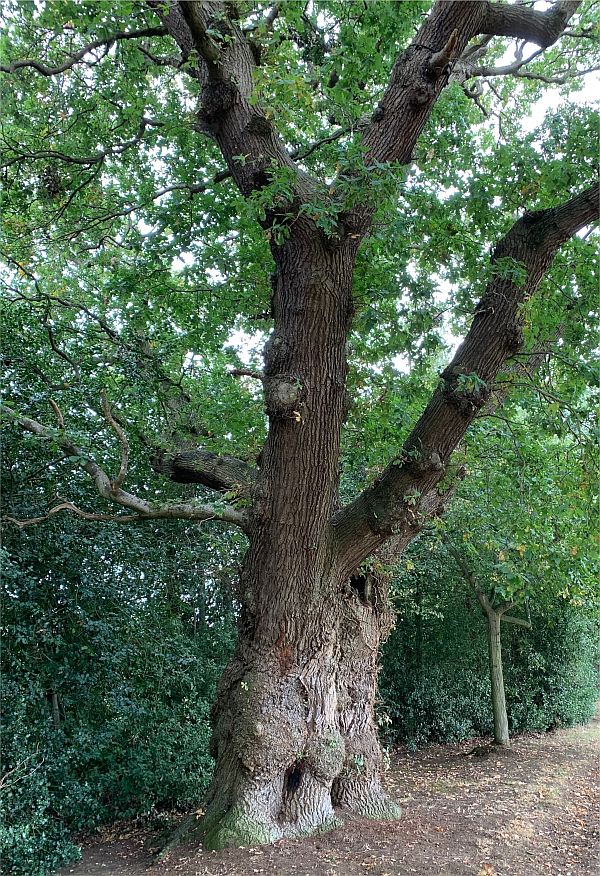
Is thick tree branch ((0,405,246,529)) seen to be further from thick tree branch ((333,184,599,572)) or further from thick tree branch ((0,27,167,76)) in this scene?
thick tree branch ((0,27,167,76))

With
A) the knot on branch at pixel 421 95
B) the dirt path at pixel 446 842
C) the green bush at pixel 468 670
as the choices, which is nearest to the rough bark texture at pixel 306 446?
the knot on branch at pixel 421 95

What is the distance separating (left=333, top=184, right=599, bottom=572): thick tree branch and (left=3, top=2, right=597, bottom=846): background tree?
2cm

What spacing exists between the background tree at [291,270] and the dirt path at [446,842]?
24cm

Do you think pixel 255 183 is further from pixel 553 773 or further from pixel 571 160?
pixel 553 773

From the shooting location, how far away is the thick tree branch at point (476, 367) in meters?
4.14

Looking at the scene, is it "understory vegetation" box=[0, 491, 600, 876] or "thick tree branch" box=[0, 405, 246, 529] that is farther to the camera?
"understory vegetation" box=[0, 491, 600, 876]

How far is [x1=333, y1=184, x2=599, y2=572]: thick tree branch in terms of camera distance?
4.14 meters

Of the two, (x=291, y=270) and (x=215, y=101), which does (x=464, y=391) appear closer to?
(x=291, y=270)

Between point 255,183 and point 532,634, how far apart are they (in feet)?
29.8

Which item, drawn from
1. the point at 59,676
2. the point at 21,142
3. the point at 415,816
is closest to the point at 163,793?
the point at 59,676

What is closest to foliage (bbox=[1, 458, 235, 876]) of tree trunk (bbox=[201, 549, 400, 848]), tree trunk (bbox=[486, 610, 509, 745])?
tree trunk (bbox=[201, 549, 400, 848])

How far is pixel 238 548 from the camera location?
729cm

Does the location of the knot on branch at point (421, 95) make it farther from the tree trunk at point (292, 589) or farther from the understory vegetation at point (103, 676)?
the understory vegetation at point (103, 676)

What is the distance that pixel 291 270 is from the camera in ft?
14.2
